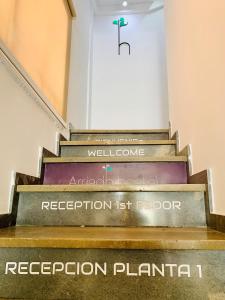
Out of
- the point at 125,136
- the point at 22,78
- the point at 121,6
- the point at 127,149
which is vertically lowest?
the point at 127,149

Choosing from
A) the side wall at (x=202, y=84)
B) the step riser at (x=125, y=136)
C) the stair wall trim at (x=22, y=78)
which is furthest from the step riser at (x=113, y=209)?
the step riser at (x=125, y=136)

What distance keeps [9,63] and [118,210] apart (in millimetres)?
872

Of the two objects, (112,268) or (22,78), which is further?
(22,78)

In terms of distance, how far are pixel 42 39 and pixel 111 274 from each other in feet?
5.30

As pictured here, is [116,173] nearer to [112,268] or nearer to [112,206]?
[112,206]

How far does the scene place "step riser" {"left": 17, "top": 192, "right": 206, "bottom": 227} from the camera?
3.62ft

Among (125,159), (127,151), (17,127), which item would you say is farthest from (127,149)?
(17,127)

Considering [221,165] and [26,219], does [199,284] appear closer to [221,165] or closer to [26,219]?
[221,165]

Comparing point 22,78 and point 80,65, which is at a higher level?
point 80,65

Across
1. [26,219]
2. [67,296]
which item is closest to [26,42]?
[26,219]

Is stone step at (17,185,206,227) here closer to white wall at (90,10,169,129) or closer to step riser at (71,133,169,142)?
step riser at (71,133,169,142)

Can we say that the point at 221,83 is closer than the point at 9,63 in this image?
Yes

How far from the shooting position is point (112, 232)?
931 millimetres

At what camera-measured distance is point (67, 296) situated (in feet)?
2.48
